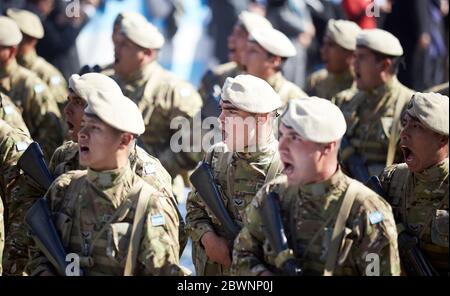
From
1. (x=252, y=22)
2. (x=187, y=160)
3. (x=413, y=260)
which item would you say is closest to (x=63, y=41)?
(x=252, y=22)

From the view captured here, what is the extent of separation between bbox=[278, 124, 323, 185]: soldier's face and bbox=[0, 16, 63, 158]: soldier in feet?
16.0

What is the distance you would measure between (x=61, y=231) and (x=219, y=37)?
10.1 meters

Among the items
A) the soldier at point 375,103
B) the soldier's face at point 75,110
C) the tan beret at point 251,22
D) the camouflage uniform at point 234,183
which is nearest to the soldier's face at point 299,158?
the camouflage uniform at point 234,183

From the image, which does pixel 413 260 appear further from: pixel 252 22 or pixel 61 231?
pixel 252 22

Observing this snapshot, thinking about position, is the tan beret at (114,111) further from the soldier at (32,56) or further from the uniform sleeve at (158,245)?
the soldier at (32,56)

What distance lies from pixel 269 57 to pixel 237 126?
4.24 m

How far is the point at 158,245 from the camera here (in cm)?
716

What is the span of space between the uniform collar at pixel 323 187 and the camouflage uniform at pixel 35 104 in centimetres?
490

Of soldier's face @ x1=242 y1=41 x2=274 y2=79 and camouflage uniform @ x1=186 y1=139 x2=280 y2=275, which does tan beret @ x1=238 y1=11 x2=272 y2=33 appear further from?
camouflage uniform @ x1=186 y1=139 x2=280 y2=275

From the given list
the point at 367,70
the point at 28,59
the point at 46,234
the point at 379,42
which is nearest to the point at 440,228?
the point at 46,234

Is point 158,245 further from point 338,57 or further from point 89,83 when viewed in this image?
point 338,57

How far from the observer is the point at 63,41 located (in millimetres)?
16094

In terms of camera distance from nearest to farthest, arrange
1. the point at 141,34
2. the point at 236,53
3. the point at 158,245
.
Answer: the point at 158,245 < the point at 141,34 < the point at 236,53

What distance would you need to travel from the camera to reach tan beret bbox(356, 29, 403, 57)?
11.8 metres
